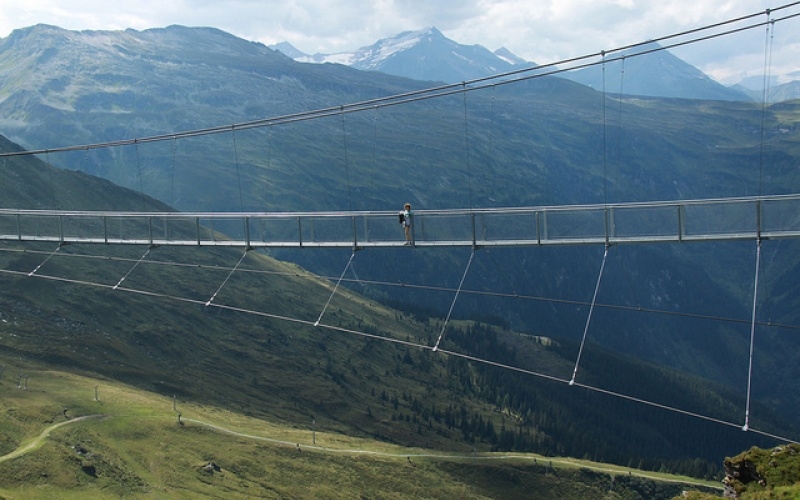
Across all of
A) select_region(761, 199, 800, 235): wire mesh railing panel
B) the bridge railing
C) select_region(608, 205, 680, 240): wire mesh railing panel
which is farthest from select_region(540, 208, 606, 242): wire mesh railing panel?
select_region(761, 199, 800, 235): wire mesh railing panel

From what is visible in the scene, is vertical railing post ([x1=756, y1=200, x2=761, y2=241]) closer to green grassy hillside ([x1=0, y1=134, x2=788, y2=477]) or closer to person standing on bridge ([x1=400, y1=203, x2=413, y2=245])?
person standing on bridge ([x1=400, y1=203, x2=413, y2=245])

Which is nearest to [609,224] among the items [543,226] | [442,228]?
[543,226]

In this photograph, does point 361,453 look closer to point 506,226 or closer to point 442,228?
point 442,228

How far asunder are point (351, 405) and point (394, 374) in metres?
25.3

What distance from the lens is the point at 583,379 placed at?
196000 millimetres

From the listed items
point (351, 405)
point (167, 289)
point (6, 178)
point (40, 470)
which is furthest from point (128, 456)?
point (6, 178)

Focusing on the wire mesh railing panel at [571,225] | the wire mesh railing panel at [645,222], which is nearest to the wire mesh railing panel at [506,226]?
the wire mesh railing panel at [571,225]

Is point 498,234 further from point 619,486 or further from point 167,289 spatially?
point 167,289

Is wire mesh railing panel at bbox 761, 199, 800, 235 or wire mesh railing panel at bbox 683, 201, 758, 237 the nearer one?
wire mesh railing panel at bbox 761, 199, 800, 235

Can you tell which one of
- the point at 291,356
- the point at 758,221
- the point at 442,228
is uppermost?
the point at 758,221

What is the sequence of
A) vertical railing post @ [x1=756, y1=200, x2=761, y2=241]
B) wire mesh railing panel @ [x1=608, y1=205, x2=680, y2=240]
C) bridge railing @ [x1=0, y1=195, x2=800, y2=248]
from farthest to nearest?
wire mesh railing panel @ [x1=608, y1=205, x2=680, y2=240], bridge railing @ [x1=0, y1=195, x2=800, y2=248], vertical railing post @ [x1=756, y1=200, x2=761, y2=241]

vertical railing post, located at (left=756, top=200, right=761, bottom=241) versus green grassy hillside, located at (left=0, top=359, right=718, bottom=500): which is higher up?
vertical railing post, located at (left=756, top=200, right=761, bottom=241)

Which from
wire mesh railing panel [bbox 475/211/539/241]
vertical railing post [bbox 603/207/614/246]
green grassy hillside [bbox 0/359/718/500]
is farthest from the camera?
green grassy hillside [bbox 0/359/718/500]

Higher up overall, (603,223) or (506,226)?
(603,223)
